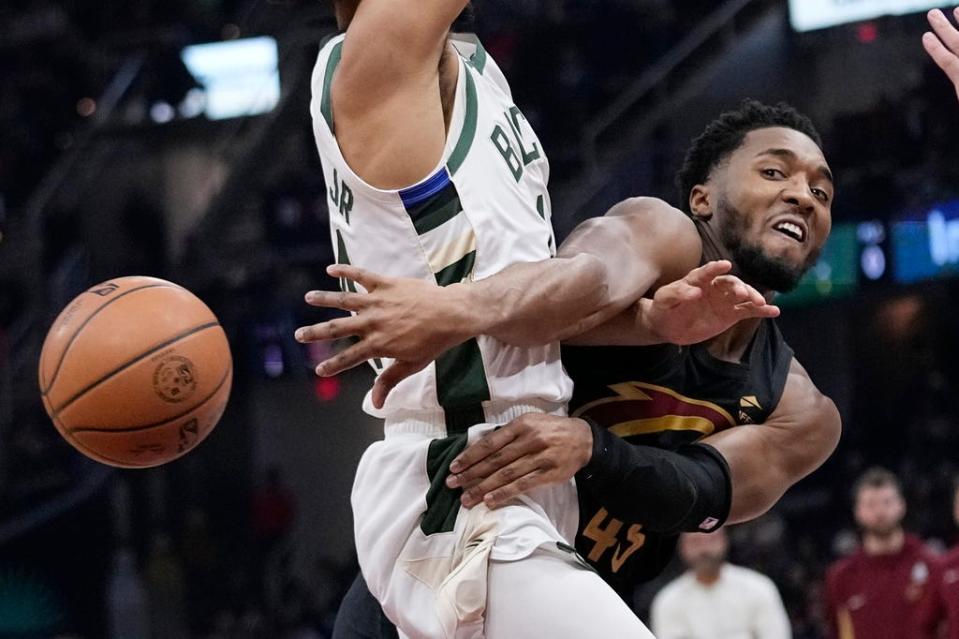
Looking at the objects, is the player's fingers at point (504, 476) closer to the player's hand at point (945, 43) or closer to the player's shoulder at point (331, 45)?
the player's shoulder at point (331, 45)

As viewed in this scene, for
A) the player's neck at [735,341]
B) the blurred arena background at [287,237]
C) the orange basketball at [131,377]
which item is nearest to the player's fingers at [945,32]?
the player's neck at [735,341]

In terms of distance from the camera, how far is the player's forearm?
252cm

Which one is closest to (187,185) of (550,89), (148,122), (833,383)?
(148,122)

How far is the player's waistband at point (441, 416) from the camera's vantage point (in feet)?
8.95

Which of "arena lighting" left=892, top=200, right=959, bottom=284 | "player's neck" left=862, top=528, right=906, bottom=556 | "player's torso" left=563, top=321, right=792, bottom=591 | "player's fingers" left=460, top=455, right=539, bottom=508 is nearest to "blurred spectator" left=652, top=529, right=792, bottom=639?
"player's neck" left=862, top=528, right=906, bottom=556

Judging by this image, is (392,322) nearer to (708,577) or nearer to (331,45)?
(331,45)

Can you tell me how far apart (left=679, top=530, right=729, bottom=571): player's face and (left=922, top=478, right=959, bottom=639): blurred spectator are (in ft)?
3.11

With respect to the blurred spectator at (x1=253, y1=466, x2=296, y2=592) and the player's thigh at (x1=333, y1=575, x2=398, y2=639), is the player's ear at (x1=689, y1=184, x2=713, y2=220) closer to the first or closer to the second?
the player's thigh at (x1=333, y1=575, x2=398, y2=639)

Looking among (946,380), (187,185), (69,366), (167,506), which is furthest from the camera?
(187,185)

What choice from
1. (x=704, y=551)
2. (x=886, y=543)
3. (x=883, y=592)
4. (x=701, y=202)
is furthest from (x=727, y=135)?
(x=883, y=592)

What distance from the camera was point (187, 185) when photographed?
1341 cm

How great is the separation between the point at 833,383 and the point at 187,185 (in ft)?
20.4

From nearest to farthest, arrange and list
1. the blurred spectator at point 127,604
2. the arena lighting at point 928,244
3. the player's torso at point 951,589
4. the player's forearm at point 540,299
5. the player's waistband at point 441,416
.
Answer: the player's forearm at point 540,299 → the player's waistband at point 441,416 → the player's torso at point 951,589 → the arena lighting at point 928,244 → the blurred spectator at point 127,604

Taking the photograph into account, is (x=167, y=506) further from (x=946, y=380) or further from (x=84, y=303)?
(x=84, y=303)
